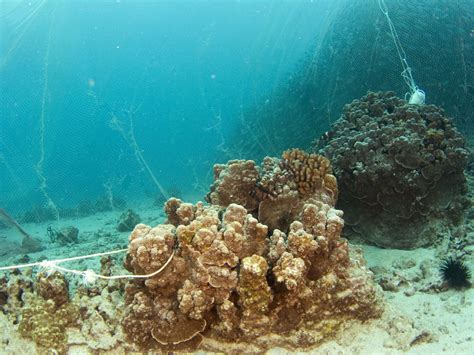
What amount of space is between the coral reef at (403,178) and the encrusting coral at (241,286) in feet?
7.72

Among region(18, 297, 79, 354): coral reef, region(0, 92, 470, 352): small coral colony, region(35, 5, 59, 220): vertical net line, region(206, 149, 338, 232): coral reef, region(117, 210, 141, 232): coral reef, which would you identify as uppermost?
region(35, 5, 59, 220): vertical net line

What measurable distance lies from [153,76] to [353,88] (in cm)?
1812

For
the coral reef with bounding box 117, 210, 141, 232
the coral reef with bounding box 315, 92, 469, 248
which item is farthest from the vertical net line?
the coral reef with bounding box 315, 92, 469, 248

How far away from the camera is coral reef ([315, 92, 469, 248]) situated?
208 inches

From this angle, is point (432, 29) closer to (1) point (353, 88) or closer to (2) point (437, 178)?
(1) point (353, 88)

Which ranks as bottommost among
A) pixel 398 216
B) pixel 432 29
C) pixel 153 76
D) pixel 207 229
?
pixel 207 229

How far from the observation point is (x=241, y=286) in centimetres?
297

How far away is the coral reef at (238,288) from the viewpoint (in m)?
2.98

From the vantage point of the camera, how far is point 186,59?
28.2 meters

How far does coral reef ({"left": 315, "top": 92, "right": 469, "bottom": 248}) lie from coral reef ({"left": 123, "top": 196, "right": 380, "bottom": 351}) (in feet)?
8.01

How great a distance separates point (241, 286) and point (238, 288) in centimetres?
4

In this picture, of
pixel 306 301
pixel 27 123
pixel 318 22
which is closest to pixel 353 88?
pixel 318 22

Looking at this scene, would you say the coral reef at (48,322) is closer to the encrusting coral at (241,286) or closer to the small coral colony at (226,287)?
the small coral colony at (226,287)

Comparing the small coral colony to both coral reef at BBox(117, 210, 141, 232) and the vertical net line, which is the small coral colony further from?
the vertical net line
